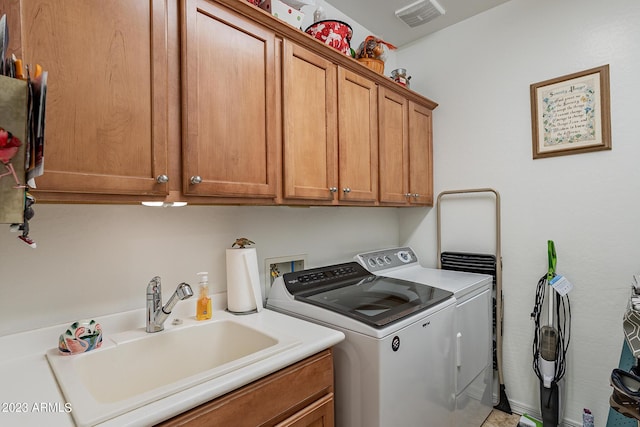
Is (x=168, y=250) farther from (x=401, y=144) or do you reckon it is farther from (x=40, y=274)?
(x=401, y=144)

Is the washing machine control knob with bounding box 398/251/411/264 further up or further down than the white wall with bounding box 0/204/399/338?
further down

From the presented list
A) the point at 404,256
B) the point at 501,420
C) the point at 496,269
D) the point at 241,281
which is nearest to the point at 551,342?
the point at 496,269

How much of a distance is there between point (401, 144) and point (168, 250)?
1.56m

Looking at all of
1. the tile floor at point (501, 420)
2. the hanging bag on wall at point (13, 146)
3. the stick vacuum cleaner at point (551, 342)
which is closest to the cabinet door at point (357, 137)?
the stick vacuum cleaner at point (551, 342)

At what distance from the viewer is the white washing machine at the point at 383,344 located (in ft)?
4.09

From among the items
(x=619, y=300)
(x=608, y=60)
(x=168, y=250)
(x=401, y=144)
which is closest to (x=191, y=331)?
(x=168, y=250)

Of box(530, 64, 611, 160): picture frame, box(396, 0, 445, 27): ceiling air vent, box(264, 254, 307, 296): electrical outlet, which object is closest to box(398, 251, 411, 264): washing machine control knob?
box(264, 254, 307, 296): electrical outlet

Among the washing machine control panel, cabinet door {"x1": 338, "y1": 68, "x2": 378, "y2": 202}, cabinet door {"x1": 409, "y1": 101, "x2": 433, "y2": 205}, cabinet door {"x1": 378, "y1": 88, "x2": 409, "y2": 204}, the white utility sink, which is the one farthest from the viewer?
cabinet door {"x1": 409, "y1": 101, "x2": 433, "y2": 205}

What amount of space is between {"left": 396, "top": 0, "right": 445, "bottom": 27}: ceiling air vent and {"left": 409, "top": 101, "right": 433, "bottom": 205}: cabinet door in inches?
24.6

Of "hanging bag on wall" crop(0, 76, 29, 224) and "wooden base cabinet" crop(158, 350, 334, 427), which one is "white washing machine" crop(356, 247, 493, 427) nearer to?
"wooden base cabinet" crop(158, 350, 334, 427)

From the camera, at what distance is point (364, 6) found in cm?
224

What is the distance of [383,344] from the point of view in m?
1.23

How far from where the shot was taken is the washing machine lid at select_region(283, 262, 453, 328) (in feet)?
4.52

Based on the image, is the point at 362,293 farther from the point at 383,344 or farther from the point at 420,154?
the point at 420,154
